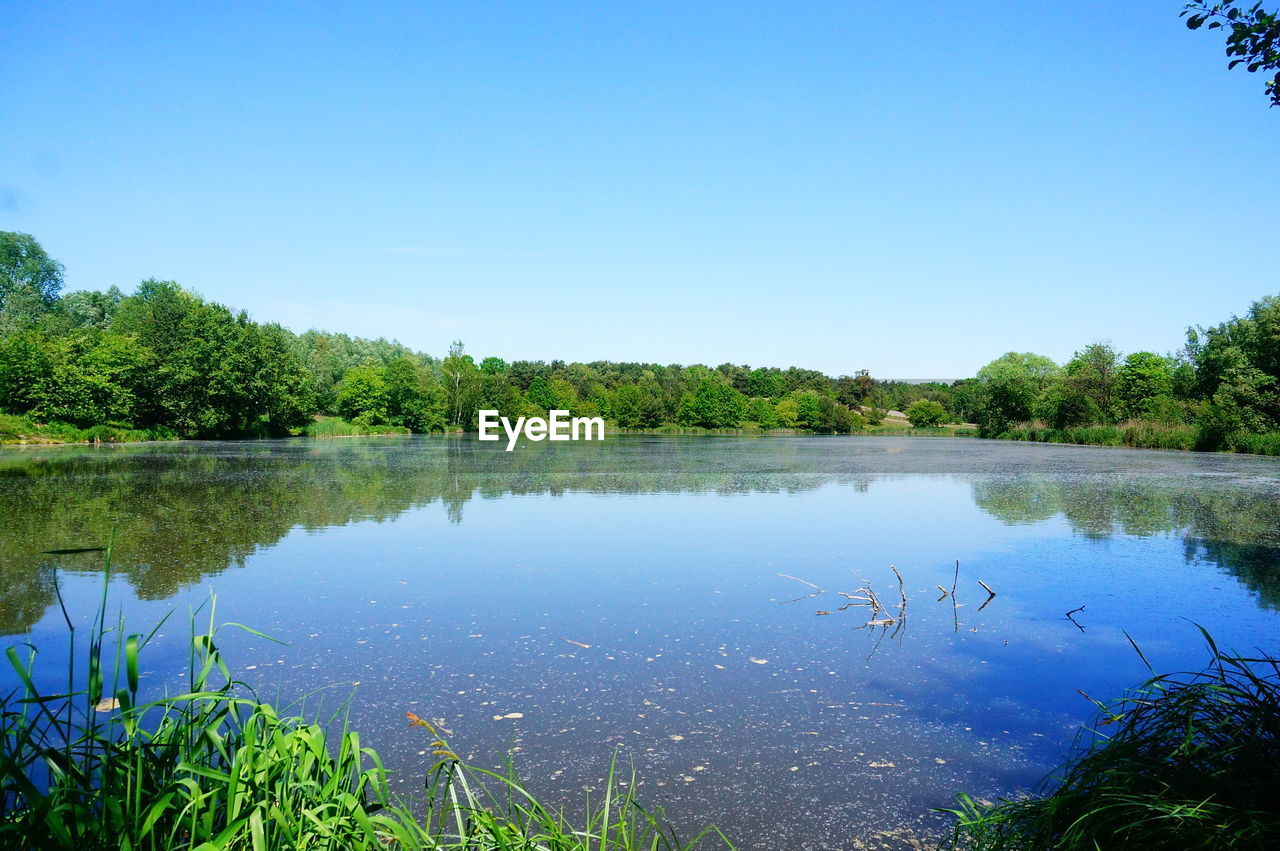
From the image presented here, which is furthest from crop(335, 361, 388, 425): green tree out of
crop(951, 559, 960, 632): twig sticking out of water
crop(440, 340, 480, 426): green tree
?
crop(951, 559, 960, 632): twig sticking out of water

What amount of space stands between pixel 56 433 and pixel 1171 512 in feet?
124

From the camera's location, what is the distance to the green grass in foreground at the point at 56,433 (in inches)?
1151

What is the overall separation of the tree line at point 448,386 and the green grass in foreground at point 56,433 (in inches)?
22.8

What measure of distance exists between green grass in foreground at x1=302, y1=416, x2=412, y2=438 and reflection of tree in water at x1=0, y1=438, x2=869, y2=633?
21194mm

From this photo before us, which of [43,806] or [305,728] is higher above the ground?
[43,806]

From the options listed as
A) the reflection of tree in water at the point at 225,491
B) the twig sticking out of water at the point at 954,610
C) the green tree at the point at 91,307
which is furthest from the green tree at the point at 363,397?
the twig sticking out of water at the point at 954,610

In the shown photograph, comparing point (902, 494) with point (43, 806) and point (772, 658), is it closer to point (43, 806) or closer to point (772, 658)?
point (772, 658)

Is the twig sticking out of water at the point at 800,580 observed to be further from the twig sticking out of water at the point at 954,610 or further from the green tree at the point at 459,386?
the green tree at the point at 459,386

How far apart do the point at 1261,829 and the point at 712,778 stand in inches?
80.2

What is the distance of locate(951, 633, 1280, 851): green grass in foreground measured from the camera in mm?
1977

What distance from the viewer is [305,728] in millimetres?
2641

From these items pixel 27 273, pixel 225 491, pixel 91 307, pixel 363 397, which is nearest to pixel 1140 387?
pixel 225 491

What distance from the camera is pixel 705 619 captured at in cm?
599

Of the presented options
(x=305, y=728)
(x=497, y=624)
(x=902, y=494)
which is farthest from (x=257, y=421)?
(x=305, y=728)
